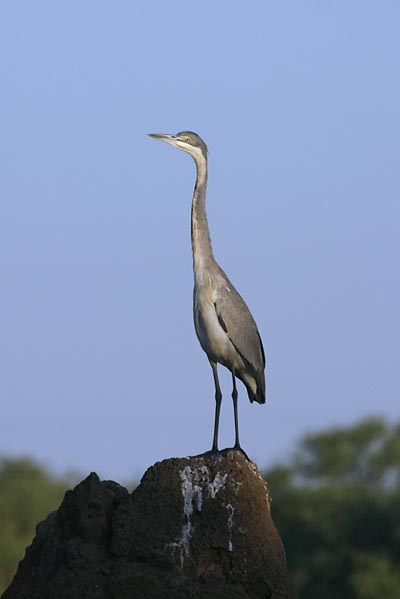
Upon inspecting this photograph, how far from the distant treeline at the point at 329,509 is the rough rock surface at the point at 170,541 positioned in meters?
25.9

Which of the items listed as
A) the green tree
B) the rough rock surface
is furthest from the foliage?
the rough rock surface

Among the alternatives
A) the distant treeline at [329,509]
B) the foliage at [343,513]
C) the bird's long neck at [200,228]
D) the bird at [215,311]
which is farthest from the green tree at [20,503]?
the bird's long neck at [200,228]

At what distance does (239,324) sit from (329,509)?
98.0 feet

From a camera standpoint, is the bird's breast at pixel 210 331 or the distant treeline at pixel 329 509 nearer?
the bird's breast at pixel 210 331

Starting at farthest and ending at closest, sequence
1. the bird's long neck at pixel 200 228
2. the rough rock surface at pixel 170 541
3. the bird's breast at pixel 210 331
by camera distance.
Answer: the bird's long neck at pixel 200 228 → the bird's breast at pixel 210 331 → the rough rock surface at pixel 170 541

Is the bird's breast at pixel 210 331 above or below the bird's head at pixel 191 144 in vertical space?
below

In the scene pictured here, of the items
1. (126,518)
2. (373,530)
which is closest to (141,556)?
(126,518)

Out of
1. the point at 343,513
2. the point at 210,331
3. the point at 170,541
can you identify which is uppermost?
the point at 343,513

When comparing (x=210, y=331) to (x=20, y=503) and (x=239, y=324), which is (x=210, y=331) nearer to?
(x=239, y=324)

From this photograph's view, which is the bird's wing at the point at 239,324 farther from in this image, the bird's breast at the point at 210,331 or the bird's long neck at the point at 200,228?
the bird's long neck at the point at 200,228

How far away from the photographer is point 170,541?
10.6 meters

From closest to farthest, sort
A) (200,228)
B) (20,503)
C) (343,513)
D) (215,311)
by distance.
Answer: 1. (215,311)
2. (200,228)
3. (343,513)
4. (20,503)

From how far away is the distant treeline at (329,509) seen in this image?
127ft

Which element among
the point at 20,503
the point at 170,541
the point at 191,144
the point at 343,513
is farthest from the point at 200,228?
the point at 20,503
